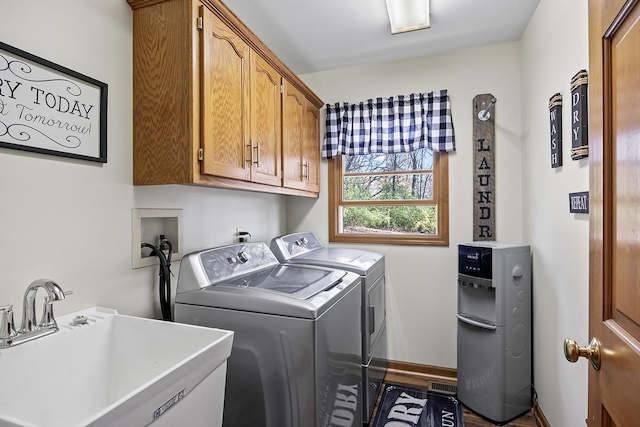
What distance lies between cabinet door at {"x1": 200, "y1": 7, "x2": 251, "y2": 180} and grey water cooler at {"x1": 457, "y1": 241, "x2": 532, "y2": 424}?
1.60m

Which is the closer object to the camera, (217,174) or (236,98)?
(217,174)

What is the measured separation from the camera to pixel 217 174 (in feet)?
4.82

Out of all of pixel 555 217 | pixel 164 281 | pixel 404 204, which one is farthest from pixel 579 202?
pixel 164 281

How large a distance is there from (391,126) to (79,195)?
7.15ft

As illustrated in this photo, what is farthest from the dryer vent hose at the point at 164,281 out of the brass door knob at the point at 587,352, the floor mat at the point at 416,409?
the brass door knob at the point at 587,352

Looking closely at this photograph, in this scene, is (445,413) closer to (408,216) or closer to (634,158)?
(408,216)

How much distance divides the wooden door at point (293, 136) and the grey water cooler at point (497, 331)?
4.25ft

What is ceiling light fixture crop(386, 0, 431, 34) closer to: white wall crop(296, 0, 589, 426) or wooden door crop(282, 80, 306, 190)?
white wall crop(296, 0, 589, 426)

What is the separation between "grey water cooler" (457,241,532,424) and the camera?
79.7 inches

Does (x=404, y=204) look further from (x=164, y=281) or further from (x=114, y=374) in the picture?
(x=114, y=374)

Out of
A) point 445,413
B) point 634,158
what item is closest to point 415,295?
point 445,413

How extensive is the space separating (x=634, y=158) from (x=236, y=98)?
1521 mm

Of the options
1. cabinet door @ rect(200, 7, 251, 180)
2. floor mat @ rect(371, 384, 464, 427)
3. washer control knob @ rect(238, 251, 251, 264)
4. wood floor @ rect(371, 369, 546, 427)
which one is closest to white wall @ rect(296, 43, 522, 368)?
wood floor @ rect(371, 369, 546, 427)

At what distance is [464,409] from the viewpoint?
2.17 m
